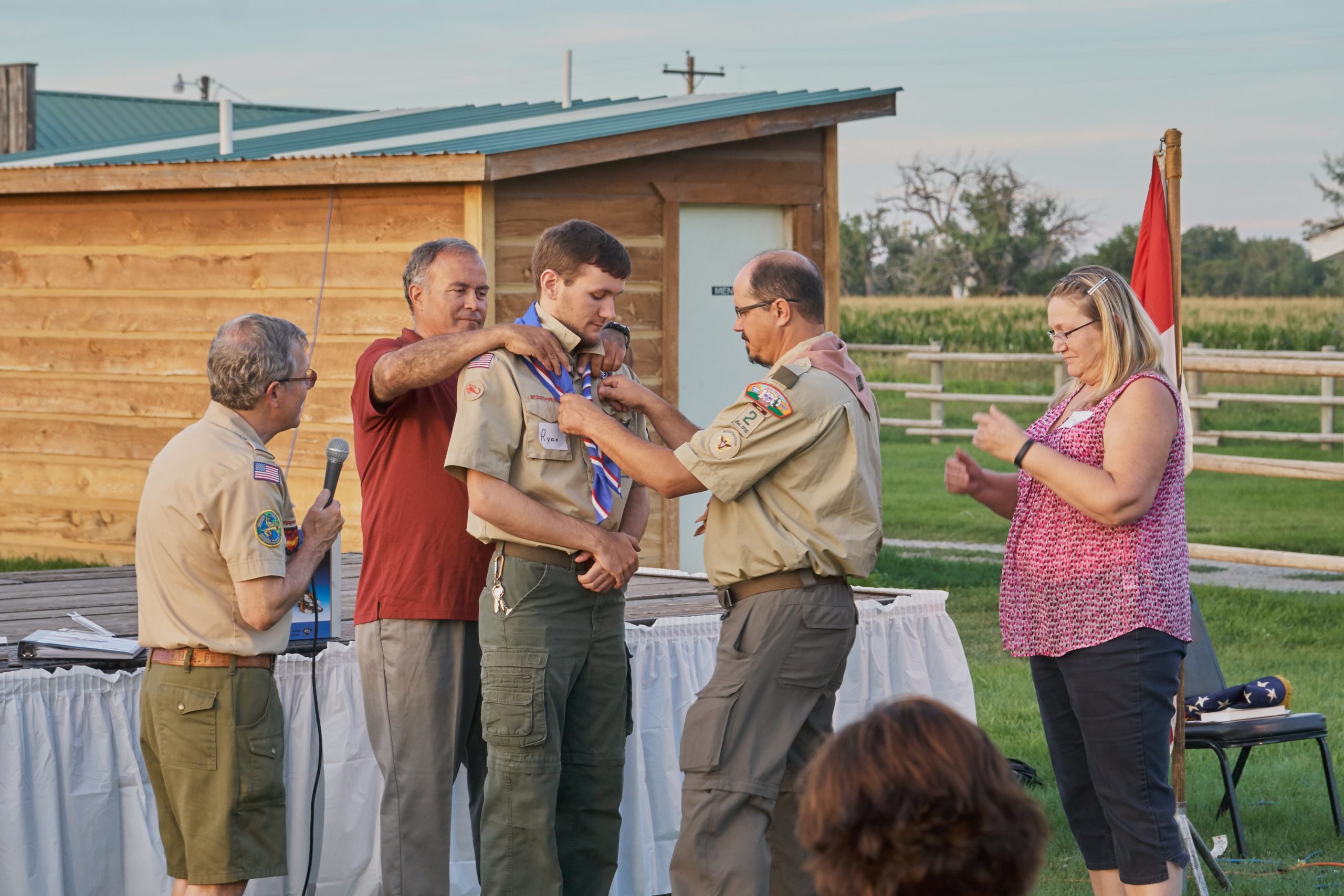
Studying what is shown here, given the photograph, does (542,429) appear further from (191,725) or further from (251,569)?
(191,725)

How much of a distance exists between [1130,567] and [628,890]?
2027 millimetres

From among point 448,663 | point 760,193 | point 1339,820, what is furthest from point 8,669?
point 760,193

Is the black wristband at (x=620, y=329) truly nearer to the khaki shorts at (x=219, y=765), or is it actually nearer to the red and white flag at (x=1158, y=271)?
the khaki shorts at (x=219, y=765)

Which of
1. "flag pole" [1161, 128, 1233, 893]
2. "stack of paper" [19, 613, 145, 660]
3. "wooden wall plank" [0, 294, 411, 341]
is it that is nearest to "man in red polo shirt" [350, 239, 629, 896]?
"stack of paper" [19, 613, 145, 660]

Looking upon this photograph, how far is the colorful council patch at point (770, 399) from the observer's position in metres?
3.24

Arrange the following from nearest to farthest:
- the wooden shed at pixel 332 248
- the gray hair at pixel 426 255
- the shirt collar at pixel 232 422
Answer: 1. the shirt collar at pixel 232 422
2. the gray hair at pixel 426 255
3. the wooden shed at pixel 332 248

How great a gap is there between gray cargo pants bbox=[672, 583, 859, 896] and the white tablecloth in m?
0.31

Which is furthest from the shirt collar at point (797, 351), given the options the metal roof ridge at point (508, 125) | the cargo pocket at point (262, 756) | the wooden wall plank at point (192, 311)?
the metal roof ridge at point (508, 125)

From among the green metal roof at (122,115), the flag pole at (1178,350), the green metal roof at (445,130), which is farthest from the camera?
the green metal roof at (122,115)

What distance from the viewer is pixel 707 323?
331 inches

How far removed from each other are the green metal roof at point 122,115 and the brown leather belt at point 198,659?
2077cm

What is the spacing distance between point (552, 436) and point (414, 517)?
1.59 ft

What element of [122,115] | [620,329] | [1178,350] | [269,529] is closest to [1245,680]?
[1178,350]

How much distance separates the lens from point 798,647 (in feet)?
10.9
